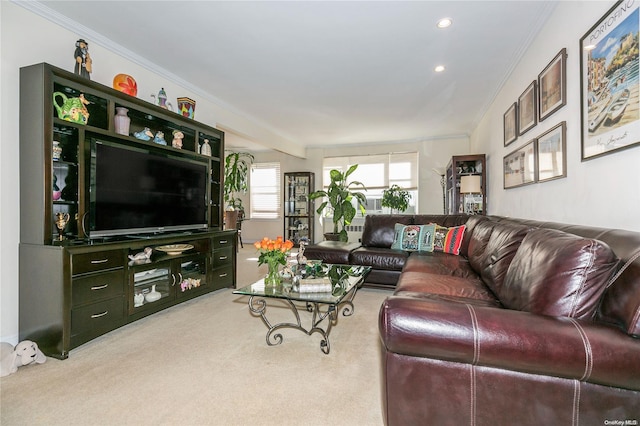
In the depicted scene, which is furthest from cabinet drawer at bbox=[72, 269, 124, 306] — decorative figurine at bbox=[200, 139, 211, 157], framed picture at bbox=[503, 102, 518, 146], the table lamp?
the table lamp

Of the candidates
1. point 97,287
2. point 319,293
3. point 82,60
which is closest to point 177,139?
point 82,60

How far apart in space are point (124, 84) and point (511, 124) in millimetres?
4011

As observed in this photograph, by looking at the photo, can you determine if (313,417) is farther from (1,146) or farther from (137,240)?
(1,146)

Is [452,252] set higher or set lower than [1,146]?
lower

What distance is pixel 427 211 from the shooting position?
6824mm

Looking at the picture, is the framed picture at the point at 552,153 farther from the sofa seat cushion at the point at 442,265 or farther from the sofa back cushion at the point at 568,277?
the sofa back cushion at the point at 568,277

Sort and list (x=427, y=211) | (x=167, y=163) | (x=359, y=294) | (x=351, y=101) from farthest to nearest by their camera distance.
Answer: (x=427, y=211)
(x=351, y=101)
(x=359, y=294)
(x=167, y=163)

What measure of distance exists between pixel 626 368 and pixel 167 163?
351 centimetres

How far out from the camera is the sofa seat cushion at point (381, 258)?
3.63 metres

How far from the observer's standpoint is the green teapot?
228 centimetres

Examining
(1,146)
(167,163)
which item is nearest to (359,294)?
(167,163)

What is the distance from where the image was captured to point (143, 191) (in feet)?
9.52

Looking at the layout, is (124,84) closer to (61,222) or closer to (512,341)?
(61,222)

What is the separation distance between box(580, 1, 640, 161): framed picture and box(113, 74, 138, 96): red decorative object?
3518mm
